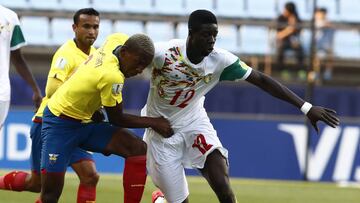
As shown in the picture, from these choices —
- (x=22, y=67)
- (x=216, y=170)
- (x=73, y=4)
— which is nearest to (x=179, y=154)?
(x=216, y=170)

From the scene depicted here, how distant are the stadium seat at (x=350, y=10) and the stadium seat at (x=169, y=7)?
3787mm

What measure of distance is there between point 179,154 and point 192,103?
48 centimetres

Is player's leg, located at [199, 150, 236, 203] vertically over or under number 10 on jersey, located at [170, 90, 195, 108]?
under

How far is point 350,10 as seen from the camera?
77.4ft

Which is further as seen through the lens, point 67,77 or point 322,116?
point 67,77

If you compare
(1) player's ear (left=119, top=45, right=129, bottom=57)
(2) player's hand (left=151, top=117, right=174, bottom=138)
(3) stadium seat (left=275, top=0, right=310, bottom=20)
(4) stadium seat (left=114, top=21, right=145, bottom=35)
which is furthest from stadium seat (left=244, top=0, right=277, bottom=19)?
(1) player's ear (left=119, top=45, right=129, bottom=57)

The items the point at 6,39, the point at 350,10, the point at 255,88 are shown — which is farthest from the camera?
the point at 350,10

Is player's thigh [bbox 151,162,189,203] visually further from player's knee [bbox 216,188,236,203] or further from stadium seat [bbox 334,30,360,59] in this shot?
stadium seat [bbox 334,30,360,59]

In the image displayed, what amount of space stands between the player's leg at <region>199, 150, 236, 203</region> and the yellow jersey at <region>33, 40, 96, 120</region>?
1595mm

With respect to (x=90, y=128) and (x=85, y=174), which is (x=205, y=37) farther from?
(x=85, y=174)

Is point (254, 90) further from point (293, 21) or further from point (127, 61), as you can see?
point (127, 61)

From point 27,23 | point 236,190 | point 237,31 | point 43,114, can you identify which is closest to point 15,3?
point 27,23

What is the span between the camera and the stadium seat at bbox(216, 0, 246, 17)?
2278cm

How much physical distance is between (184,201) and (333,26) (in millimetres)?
12889
